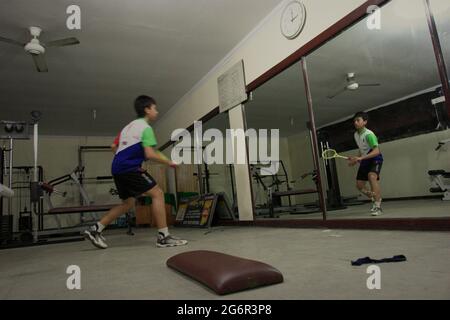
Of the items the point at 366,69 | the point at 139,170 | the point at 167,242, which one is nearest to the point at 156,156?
the point at 139,170

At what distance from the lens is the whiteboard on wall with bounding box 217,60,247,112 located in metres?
4.50

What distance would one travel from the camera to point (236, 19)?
398 centimetres

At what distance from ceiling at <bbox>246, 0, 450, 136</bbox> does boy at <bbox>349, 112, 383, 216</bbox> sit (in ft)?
2.99

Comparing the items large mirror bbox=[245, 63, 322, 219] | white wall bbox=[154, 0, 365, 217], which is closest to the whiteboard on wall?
white wall bbox=[154, 0, 365, 217]

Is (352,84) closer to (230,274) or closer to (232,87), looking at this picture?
(232,87)

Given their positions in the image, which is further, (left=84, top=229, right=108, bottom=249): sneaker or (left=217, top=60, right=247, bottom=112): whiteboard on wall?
(left=217, top=60, right=247, bottom=112): whiteboard on wall

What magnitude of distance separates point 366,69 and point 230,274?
5.40 meters

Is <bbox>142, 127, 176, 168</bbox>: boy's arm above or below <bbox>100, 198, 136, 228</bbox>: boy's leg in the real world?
above

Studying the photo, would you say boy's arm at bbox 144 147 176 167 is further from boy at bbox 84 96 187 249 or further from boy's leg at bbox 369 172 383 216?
boy's leg at bbox 369 172 383 216

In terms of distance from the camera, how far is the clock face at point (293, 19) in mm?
3397

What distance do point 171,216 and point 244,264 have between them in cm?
550

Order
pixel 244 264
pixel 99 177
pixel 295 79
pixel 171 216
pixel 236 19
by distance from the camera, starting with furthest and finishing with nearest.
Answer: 1. pixel 99 177
2. pixel 171 216
3. pixel 295 79
4. pixel 236 19
5. pixel 244 264
